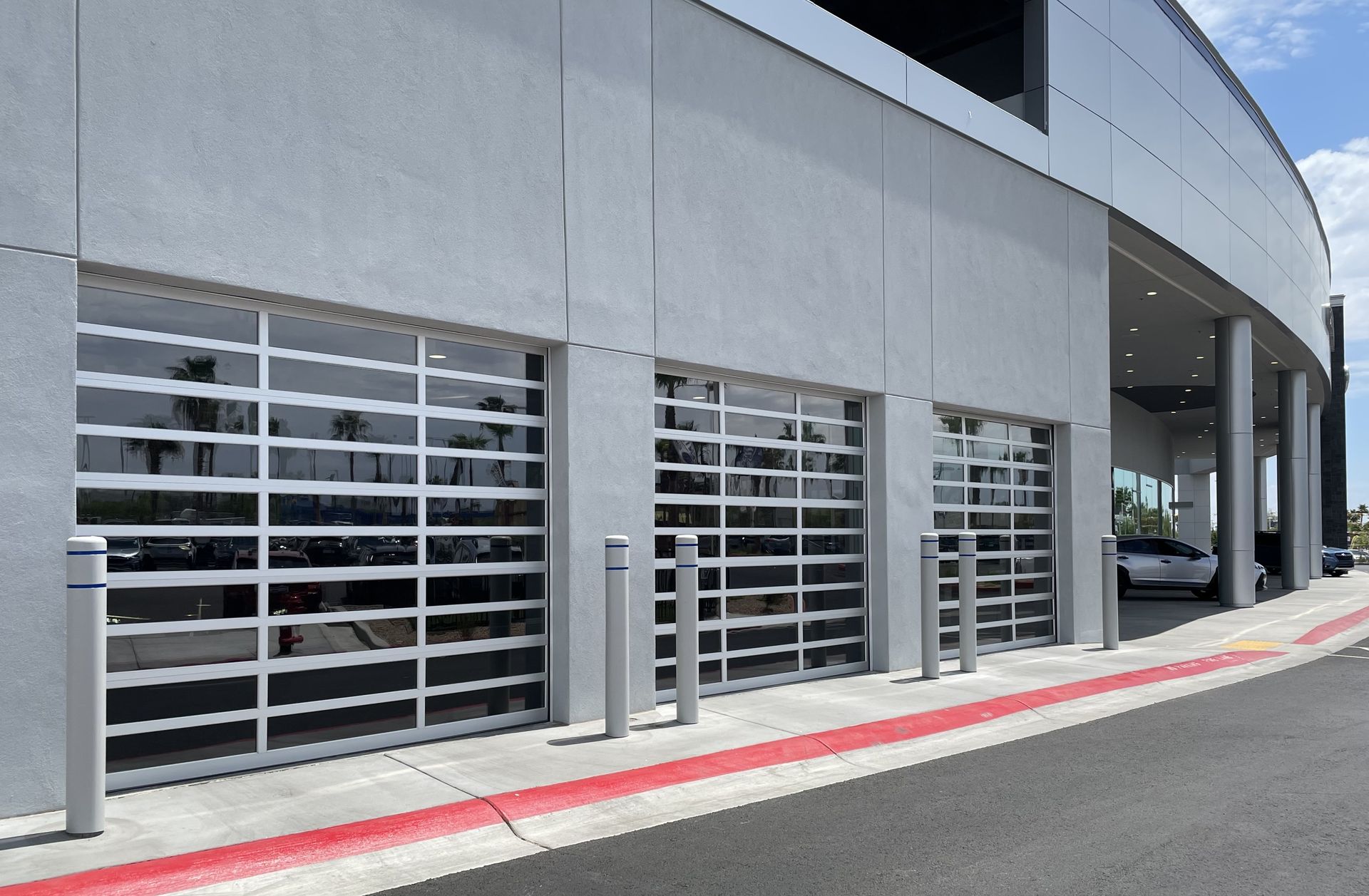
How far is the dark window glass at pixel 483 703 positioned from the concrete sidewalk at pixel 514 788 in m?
0.22

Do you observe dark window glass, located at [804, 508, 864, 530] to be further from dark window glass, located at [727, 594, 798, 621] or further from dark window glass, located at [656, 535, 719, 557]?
dark window glass, located at [656, 535, 719, 557]

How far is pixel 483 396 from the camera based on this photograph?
8.47 m

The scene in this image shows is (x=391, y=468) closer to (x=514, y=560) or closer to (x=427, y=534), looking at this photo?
(x=427, y=534)

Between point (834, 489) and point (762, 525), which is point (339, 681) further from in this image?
point (834, 489)

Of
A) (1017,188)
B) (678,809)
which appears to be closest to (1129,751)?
(678,809)

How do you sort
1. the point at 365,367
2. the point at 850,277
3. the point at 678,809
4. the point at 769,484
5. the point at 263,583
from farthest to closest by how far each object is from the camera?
the point at 850,277 < the point at 769,484 < the point at 365,367 < the point at 263,583 < the point at 678,809

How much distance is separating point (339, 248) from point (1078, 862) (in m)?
5.91

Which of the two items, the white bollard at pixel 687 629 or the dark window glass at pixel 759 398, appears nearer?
the white bollard at pixel 687 629

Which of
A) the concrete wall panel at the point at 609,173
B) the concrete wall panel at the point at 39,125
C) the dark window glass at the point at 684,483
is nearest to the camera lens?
the concrete wall panel at the point at 39,125

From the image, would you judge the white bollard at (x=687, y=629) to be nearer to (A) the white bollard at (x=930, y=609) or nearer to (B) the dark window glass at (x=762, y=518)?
(B) the dark window glass at (x=762, y=518)

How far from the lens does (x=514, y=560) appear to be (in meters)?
8.57

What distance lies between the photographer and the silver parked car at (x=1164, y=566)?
2617 centimetres

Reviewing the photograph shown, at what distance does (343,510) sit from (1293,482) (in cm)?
3214

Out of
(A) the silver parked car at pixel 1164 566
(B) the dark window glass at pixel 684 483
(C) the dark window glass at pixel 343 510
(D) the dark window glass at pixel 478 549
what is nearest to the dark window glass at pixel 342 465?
(C) the dark window glass at pixel 343 510
